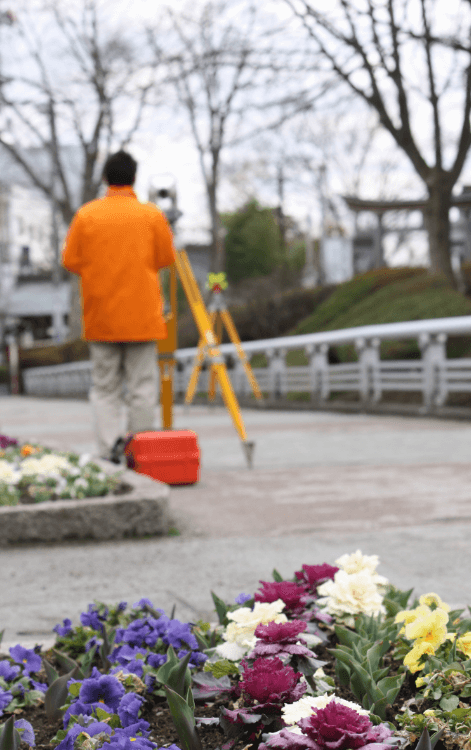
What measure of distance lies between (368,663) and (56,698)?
1.99ft

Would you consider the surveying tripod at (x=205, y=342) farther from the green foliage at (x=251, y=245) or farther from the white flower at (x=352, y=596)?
the green foliage at (x=251, y=245)

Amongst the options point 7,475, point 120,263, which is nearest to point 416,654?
point 7,475

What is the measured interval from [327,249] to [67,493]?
32.7 m

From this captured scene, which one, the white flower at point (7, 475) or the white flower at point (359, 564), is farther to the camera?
the white flower at point (7, 475)

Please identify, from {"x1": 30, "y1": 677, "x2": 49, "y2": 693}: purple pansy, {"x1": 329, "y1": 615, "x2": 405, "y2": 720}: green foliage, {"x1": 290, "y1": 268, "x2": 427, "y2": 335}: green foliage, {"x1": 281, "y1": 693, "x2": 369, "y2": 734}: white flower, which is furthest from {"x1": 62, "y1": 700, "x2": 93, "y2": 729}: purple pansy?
{"x1": 290, "y1": 268, "x2": 427, "y2": 335}: green foliage

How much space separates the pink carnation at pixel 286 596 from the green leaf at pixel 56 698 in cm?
46

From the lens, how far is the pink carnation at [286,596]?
186 centimetres

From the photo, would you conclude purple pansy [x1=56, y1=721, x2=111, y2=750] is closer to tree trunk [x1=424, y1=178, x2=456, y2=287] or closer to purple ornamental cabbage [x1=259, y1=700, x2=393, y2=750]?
purple ornamental cabbage [x1=259, y1=700, x2=393, y2=750]

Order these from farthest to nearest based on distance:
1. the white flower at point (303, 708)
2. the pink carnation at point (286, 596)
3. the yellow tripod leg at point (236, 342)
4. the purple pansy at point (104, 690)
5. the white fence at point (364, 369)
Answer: the yellow tripod leg at point (236, 342), the white fence at point (364, 369), the pink carnation at point (286, 596), the purple pansy at point (104, 690), the white flower at point (303, 708)

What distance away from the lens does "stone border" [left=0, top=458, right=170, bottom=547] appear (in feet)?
11.1

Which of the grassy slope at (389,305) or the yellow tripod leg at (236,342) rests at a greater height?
the grassy slope at (389,305)

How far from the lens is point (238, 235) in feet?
140

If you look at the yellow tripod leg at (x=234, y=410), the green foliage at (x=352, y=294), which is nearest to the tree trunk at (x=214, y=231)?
the green foliage at (x=352, y=294)

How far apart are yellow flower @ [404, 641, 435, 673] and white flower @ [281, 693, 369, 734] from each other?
0.88 feet
